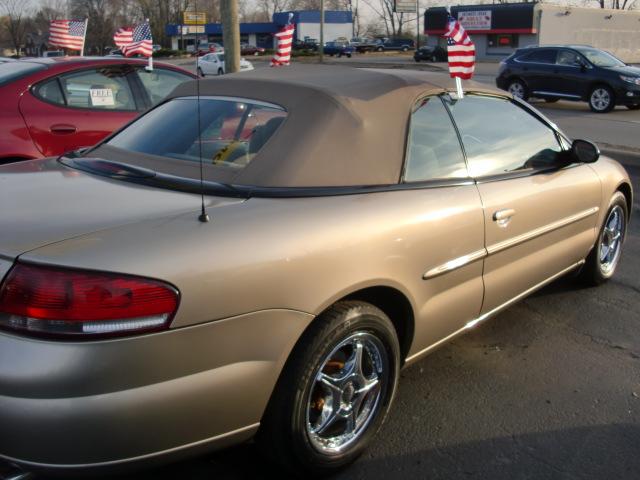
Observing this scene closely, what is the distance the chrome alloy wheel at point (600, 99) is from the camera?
1655 cm

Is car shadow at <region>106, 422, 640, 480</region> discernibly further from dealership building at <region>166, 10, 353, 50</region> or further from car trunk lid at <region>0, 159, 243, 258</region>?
dealership building at <region>166, 10, 353, 50</region>

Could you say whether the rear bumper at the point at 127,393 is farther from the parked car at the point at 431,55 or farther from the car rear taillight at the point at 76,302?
the parked car at the point at 431,55

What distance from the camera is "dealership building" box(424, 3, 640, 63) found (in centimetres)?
4938

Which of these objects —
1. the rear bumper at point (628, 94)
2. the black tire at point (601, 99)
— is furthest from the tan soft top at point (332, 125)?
the black tire at point (601, 99)

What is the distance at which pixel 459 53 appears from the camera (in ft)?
14.1

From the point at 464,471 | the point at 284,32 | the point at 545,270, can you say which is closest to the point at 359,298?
the point at 464,471


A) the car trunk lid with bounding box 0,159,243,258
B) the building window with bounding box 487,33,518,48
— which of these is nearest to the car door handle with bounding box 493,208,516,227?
the car trunk lid with bounding box 0,159,243,258

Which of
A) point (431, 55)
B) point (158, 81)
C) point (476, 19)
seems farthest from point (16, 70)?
point (476, 19)

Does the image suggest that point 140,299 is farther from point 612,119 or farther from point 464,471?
point 612,119

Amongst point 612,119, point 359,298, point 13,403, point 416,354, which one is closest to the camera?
point 13,403

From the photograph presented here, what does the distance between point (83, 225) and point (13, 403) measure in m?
0.59

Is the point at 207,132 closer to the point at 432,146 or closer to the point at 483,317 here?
the point at 432,146

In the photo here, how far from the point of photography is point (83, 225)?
220 cm

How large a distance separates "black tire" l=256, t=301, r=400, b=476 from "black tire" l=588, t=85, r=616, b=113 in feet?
51.8
